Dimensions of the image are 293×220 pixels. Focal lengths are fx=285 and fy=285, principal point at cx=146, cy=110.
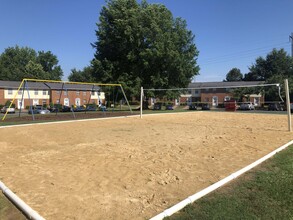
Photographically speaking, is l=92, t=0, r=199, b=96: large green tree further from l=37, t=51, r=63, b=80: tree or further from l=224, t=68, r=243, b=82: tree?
l=224, t=68, r=243, b=82: tree

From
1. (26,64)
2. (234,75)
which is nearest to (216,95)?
(234,75)

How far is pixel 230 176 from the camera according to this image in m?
5.28

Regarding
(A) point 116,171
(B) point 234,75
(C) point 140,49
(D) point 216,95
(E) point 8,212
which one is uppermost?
(B) point 234,75

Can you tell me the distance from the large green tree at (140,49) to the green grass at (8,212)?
30.4m

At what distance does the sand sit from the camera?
423 centimetres

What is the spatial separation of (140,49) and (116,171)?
31.8m

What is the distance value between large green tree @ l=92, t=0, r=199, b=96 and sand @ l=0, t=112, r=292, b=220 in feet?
86.0

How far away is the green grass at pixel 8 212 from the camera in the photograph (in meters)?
3.99

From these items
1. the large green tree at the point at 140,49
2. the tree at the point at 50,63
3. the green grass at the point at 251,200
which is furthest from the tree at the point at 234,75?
the green grass at the point at 251,200

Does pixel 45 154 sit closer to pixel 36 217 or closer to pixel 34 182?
pixel 34 182

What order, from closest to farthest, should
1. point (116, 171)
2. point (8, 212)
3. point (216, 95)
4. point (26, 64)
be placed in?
point (8, 212)
point (116, 171)
point (216, 95)
point (26, 64)

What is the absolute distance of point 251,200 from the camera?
4.25 m

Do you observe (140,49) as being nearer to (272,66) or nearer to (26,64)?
(272,66)

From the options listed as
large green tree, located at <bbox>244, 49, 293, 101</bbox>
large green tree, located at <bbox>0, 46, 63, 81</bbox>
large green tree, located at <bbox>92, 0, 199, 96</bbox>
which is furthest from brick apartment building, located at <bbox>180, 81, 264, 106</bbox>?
large green tree, located at <bbox>0, 46, 63, 81</bbox>
